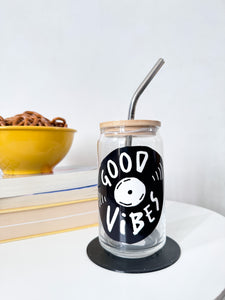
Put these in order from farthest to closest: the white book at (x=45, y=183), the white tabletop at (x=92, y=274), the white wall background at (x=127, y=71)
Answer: the white wall background at (x=127, y=71), the white book at (x=45, y=183), the white tabletop at (x=92, y=274)

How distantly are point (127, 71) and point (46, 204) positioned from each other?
558 millimetres

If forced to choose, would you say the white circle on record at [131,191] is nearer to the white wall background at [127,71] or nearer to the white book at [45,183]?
the white book at [45,183]

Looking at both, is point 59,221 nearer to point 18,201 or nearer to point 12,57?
point 18,201

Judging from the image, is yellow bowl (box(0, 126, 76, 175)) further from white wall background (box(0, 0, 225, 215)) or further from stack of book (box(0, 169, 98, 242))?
white wall background (box(0, 0, 225, 215))

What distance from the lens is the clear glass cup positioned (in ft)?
1.15

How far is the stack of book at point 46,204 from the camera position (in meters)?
0.44

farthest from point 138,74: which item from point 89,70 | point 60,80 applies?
point 60,80

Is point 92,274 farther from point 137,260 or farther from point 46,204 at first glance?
point 46,204

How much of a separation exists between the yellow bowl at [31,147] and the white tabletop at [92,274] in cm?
18

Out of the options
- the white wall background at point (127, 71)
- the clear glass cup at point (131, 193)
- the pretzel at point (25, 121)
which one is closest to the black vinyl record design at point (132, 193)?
the clear glass cup at point (131, 193)

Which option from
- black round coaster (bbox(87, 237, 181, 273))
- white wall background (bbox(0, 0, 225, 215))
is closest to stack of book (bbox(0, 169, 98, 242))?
black round coaster (bbox(87, 237, 181, 273))

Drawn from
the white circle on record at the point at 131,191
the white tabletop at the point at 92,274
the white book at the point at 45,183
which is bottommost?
the white tabletop at the point at 92,274

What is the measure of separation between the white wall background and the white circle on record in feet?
1.59

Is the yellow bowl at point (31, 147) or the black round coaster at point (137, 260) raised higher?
the yellow bowl at point (31, 147)
